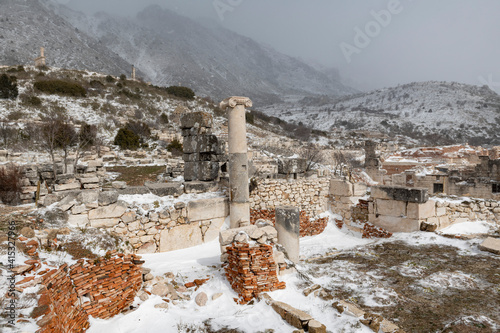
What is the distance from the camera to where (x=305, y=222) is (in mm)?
10016

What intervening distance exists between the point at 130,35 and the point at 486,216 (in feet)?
506

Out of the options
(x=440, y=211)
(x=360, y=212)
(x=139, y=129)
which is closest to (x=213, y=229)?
(x=360, y=212)

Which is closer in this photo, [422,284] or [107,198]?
[422,284]

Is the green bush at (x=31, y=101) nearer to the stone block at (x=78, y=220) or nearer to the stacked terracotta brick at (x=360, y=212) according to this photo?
the stone block at (x=78, y=220)

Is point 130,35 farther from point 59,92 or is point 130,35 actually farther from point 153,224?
point 153,224

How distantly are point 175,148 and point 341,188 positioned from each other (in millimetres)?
19971

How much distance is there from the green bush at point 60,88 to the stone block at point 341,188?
35.8 m

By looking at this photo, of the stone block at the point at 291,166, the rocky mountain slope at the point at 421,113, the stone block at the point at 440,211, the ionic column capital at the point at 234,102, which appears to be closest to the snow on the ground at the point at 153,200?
Answer: the ionic column capital at the point at 234,102

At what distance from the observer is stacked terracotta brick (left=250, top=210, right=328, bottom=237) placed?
970cm

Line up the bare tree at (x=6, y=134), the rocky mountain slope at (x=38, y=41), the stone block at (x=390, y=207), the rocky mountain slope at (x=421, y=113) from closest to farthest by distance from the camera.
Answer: the stone block at (x=390, y=207)
the bare tree at (x=6, y=134)
the rocky mountain slope at (x=38, y=41)
the rocky mountain slope at (x=421, y=113)

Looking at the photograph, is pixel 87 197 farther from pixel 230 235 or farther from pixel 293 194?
pixel 293 194

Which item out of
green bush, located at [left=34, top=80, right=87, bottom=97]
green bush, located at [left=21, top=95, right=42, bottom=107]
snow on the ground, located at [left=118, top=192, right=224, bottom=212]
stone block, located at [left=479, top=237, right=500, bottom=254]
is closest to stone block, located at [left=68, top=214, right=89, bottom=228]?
snow on the ground, located at [left=118, top=192, right=224, bottom=212]

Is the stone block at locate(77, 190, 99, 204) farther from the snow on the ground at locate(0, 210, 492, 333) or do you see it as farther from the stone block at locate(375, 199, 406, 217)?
the stone block at locate(375, 199, 406, 217)

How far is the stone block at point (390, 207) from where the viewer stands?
8688 millimetres
